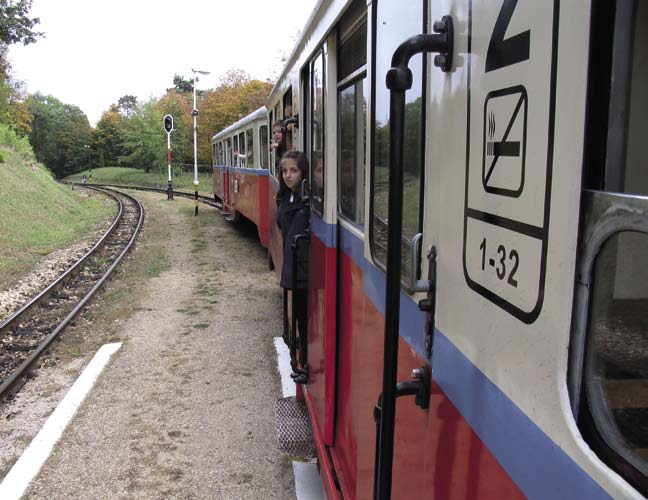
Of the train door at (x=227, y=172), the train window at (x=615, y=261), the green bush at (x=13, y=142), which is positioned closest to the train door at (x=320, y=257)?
the train window at (x=615, y=261)

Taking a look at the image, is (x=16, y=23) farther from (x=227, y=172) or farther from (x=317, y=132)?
(x=317, y=132)

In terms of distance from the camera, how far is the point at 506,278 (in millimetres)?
1051

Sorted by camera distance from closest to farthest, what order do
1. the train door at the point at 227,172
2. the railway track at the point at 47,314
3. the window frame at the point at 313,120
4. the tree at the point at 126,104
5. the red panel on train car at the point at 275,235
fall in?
the window frame at the point at 313,120
the railway track at the point at 47,314
the red panel on train car at the point at 275,235
the train door at the point at 227,172
the tree at the point at 126,104

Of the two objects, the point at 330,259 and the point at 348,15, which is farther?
the point at 330,259

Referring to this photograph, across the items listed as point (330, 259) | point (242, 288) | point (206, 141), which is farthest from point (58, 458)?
point (206, 141)

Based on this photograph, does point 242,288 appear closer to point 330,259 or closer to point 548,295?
point 330,259

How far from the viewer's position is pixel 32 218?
17125 mm

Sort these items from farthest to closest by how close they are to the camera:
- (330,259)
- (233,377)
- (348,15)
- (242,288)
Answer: (242,288), (233,377), (330,259), (348,15)

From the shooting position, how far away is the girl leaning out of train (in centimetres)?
359

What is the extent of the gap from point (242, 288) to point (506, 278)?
27.0ft

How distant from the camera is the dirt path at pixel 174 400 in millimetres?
3926

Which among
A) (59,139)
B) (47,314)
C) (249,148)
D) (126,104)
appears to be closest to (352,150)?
(47,314)

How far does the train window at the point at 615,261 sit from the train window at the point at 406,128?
72 centimetres

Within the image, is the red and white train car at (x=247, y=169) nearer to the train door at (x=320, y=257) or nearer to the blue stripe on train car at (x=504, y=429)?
the train door at (x=320, y=257)
